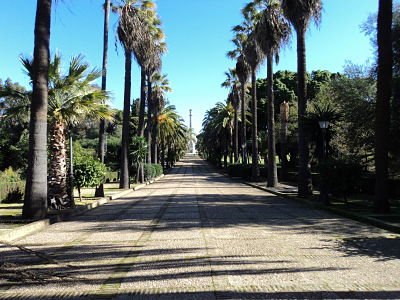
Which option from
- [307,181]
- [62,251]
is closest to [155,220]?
[62,251]

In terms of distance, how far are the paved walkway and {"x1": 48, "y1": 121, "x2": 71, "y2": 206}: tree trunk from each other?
10.9 ft

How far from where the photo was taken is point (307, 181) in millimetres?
21250

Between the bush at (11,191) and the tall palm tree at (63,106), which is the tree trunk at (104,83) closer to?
the bush at (11,191)

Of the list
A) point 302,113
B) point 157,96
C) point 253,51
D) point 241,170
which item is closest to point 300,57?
point 302,113

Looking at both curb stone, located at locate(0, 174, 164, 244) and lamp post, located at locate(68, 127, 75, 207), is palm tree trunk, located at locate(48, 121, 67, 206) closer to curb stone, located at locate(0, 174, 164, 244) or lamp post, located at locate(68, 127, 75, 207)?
lamp post, located at locate(68, 127, 75, 207)

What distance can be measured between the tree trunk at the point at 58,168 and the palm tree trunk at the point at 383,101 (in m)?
10.6

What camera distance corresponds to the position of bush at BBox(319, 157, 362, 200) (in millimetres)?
16391

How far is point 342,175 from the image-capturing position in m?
16.5

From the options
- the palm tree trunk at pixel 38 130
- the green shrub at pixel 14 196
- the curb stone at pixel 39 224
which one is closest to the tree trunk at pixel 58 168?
the curb stone at pixel 39 224

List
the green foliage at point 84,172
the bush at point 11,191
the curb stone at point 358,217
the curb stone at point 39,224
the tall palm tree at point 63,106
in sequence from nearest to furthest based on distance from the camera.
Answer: the curb stone at point 39,224 < the curb stone at point 358,217 < the tall palm tree at point 63,106 < the green foliage at point 84,172 < the bush at point 11,191

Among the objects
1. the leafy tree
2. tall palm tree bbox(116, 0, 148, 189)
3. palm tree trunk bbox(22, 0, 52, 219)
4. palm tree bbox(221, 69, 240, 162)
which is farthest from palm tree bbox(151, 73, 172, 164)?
palm tree trunk bbox(22, 0, 52, 219)

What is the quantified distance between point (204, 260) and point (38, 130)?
7.48m

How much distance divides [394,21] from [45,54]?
527 inches

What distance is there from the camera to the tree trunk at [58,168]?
1602cm
